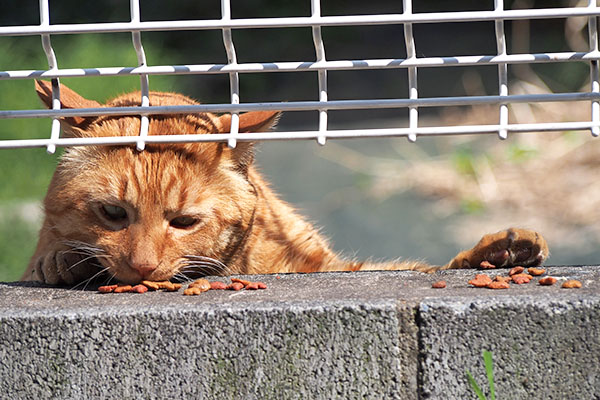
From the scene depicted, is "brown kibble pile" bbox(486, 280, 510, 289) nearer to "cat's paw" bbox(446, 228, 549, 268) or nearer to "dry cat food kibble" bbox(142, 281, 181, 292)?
"cat's paw" bbox(446, 228, 549, 268)

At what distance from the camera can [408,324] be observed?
5.76 ft

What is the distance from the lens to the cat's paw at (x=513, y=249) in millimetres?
2246

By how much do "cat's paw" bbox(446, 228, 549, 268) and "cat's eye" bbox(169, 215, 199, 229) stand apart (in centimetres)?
88

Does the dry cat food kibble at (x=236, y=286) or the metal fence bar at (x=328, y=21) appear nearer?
the metal fence bar at (x=328, y=21)

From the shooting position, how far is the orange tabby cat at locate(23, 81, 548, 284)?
89.4 inches

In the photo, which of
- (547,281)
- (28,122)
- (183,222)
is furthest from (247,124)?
→ (28,122)

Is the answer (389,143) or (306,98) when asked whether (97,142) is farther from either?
(306,98)

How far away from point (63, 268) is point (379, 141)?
497 centimetres

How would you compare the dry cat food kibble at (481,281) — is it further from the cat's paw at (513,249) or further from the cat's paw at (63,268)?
the cat's paw at (63,268)

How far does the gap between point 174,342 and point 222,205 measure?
783 millimetres

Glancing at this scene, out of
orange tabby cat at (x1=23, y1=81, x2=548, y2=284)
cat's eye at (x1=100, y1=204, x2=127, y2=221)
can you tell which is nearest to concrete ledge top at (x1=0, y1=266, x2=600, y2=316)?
orange tabby cat at (x1=23, y1=81, x2=548, y2=284)

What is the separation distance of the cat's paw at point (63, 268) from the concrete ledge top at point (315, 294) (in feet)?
0.18

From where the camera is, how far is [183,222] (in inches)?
93.9

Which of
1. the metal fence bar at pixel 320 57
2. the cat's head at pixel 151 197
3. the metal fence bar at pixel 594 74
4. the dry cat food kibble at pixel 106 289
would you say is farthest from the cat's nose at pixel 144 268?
the metal fence bar at pixel 594 74
